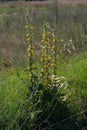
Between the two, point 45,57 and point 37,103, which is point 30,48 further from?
point 37,103

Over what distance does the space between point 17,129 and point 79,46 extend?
4.53m

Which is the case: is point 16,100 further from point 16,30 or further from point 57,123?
point 16,30

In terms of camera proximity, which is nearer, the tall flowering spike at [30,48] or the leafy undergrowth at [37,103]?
the leafy undergrowth at [37,103]

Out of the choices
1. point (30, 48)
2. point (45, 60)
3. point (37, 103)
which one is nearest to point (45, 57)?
point (45, 60)

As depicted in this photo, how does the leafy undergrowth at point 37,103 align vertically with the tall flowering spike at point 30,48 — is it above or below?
below

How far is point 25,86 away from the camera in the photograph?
4633mm

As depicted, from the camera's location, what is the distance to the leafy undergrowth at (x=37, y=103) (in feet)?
13.7

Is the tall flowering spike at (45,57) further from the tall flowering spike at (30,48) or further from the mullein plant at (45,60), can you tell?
the tall flowering spike at (30,48)

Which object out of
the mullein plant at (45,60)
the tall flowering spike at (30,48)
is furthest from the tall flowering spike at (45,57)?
the tall flowering spike at (30,48)

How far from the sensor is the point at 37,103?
433 centimetres

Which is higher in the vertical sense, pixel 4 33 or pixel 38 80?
pixel 38 80

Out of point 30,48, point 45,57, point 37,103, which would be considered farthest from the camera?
point 45,57

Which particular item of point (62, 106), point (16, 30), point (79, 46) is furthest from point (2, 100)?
point (16, 30)

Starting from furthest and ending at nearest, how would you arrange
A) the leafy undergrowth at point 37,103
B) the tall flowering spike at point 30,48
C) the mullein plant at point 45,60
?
1. the mullein plant at point 45,60
2. the tall flowering spike at point 30,48
3. the leafy undergrowth at point 37,103
